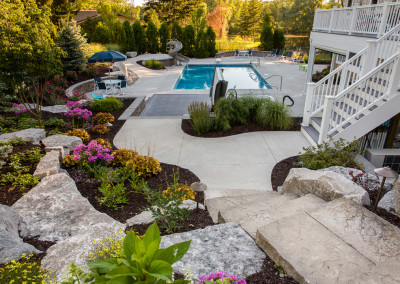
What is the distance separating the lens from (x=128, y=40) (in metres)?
22.1

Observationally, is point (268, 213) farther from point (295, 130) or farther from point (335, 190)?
point (295, 130)

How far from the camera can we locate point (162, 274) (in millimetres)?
1125

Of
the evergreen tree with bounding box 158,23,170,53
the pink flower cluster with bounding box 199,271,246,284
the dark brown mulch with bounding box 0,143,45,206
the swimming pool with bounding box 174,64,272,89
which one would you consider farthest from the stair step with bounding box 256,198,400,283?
the evergreen tree with bounding box 158,23,170,53

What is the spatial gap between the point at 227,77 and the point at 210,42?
744 cm

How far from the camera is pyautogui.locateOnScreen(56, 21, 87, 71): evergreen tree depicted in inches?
517

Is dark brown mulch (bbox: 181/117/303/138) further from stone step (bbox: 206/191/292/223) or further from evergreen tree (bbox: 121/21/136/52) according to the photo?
evergreen tree (bbox: 121/21/136/52)

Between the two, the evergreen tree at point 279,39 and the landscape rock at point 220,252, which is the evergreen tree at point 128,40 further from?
the landscape rock at point 220,252

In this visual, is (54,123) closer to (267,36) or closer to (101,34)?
(101,34)

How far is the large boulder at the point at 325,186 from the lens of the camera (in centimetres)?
296

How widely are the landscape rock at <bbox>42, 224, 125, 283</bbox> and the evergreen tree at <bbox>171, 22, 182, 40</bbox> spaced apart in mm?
22986

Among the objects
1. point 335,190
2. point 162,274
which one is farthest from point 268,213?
point 162,274

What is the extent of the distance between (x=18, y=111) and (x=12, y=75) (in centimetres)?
164

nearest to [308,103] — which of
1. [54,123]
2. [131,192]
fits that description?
[131,192]

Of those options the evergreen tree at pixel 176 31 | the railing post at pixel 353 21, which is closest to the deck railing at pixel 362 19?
the railing post at pixel 353 21
